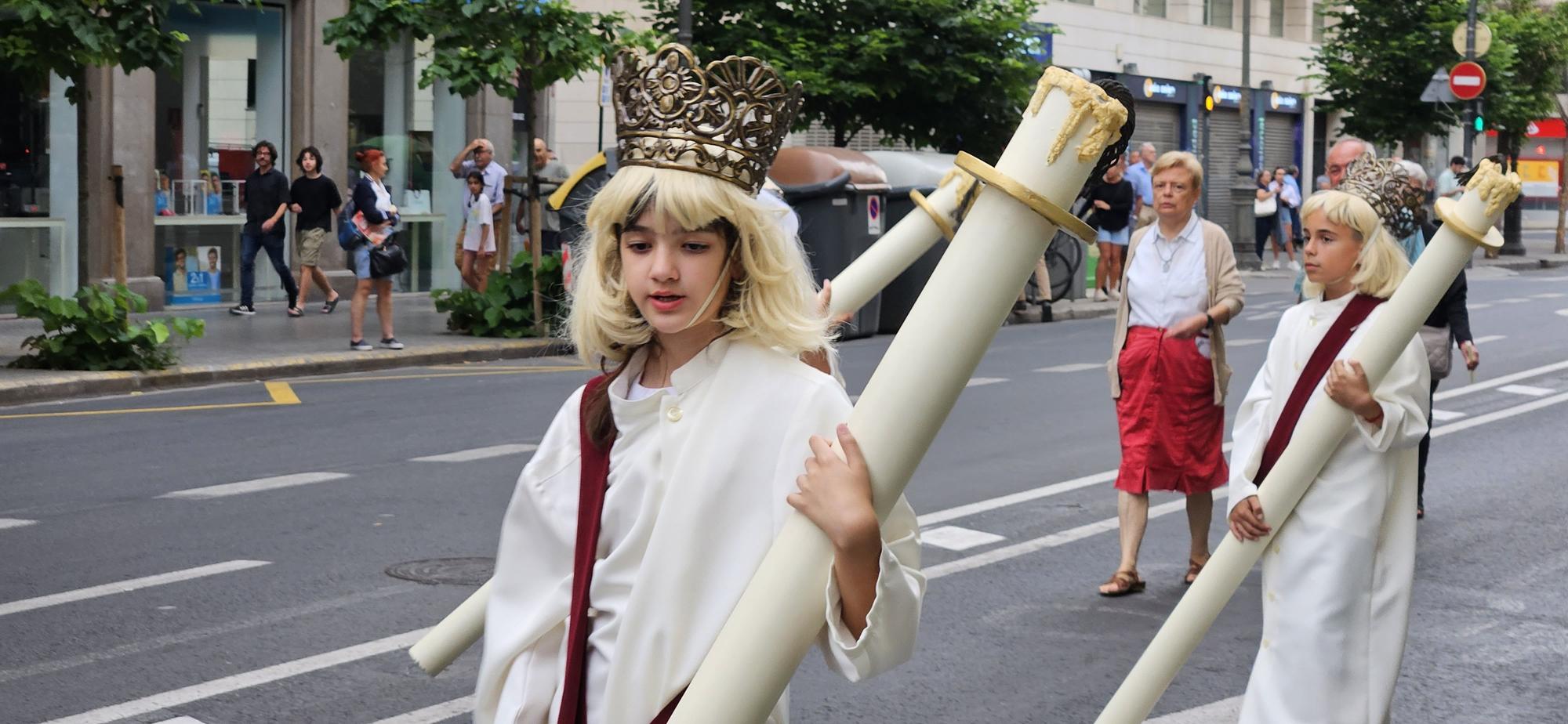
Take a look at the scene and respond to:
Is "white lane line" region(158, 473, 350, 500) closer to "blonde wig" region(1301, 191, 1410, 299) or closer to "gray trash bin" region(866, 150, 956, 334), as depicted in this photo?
"blonde wig" region(1301, 191, 1410, 299)

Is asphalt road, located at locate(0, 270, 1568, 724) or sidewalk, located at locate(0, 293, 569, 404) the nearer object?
asphalt road, located at locate(0, 270, 1568, 724)

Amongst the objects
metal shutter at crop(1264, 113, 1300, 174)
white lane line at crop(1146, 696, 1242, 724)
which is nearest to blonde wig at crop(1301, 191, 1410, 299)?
white lane line at crop(1146, 696, 1242, 724)

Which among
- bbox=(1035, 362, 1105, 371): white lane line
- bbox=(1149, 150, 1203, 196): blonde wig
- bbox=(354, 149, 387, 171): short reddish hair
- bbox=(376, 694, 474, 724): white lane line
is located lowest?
bbox=(376, 694, 474, 724): white lane line

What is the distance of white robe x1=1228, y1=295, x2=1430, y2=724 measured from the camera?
185 inches

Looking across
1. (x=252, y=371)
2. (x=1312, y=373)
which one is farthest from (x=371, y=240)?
(x=1312, y=373)

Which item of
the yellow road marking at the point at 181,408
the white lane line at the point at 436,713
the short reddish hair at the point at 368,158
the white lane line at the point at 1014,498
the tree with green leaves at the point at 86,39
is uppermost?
the tree with green leaves at the point at 86,39

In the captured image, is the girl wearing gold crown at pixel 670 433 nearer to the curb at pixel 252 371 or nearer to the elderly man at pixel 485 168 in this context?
the curb at pixel 252 371

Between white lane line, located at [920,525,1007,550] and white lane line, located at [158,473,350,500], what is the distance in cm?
314

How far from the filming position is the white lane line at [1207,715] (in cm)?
543

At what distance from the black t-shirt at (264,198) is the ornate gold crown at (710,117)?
57.9ft

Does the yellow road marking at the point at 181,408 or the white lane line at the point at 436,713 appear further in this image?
the yellow road marking at the point at 181,408

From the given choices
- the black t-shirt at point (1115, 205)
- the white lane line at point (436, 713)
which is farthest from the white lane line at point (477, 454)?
the black t-shirt at point (1115, 205)

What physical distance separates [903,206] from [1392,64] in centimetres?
1938

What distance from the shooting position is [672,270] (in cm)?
238
